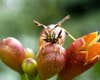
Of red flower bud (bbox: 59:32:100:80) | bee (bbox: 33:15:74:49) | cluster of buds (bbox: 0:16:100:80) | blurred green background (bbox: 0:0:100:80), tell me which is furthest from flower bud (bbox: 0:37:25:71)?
blurred green background (bbox: 0:0:100:80)

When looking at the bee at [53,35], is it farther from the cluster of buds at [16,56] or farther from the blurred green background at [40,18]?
the blurred green background at [40,18]

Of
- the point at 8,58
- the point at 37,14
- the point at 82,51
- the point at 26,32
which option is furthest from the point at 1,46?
the point at 37,14

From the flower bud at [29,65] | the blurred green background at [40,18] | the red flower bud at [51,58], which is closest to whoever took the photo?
the red flower bud at [51,58]

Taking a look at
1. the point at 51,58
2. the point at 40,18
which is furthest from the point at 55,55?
the point at 40,18

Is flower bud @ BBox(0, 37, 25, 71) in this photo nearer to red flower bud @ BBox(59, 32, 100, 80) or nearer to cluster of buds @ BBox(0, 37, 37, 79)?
cluster of buds @ BBox(0, 37, 37, 79)

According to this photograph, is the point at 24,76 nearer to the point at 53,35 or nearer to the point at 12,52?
the point at 12,52

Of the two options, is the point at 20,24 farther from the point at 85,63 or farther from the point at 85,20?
the point at 85,63

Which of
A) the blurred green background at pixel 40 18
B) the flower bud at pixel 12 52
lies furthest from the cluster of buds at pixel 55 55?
the blurred green background at pixel 40 18
